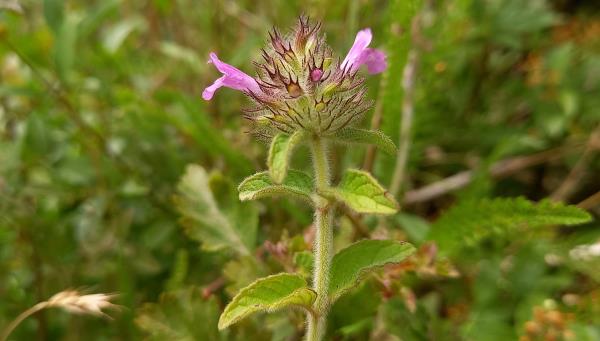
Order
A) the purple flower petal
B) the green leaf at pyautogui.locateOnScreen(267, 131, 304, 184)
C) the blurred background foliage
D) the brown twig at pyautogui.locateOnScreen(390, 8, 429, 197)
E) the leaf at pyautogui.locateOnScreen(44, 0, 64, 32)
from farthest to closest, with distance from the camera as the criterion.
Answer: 1. the leaf at pyautogui.locateOnScreen(44, 0, 64, 32)
2. the brown twig at pyautogui.locateOnScreen(390, 8, 429, 197)
3. the blurred background foliage
4. the purple flower petal
5. the green leaf at pyautogui.locateOnScreen(267, 131, 304, 184)

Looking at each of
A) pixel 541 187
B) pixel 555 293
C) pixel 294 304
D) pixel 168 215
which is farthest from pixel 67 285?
pixel 541 187

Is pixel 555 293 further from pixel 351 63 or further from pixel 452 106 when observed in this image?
pixel 351 63

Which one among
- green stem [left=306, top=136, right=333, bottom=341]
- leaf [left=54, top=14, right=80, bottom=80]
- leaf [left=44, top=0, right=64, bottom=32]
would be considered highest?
leaf [left=44, top=0, right=64, bottom=32]

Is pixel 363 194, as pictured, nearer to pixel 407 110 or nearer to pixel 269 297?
pixel 269 297

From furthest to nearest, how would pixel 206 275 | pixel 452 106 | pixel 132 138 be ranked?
pixel 452 106, pixel 132 138, pixel 206 275

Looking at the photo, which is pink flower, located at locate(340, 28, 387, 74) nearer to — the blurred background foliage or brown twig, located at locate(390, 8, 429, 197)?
the blurred background foliage

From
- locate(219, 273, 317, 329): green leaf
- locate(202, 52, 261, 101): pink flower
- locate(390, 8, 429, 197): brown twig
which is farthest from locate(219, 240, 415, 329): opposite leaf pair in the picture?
locate(390, 8, 429, 197): brown twig
